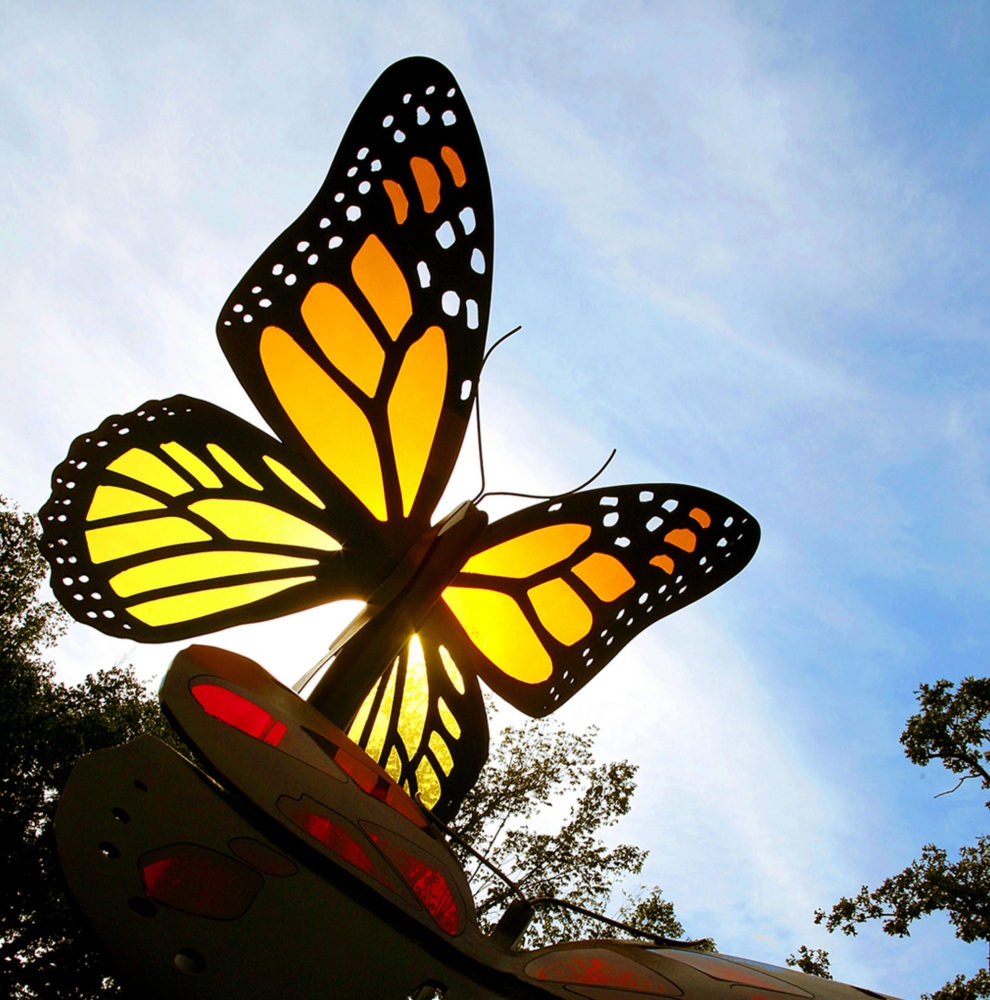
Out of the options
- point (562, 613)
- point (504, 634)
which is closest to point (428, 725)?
point (504, 634)

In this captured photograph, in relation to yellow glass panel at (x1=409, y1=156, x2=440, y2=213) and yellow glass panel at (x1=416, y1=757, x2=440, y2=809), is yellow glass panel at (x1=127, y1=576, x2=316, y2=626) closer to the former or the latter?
yellow glass panel at (x1=416, y1=757, x2=440, y2=809)

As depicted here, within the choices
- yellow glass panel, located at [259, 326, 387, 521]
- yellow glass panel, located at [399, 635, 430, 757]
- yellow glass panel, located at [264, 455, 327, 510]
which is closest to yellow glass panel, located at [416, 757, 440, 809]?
yellow glass panel, located at [399, 635, 430, 757]

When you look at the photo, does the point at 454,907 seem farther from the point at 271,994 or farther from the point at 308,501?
the point at 308,501

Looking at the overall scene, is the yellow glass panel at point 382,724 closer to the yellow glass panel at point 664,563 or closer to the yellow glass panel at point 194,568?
the yellow glass panel at point 194,568


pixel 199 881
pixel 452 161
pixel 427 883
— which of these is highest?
pixel 452 161

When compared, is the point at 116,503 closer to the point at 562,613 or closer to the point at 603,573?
the point at 562,613
